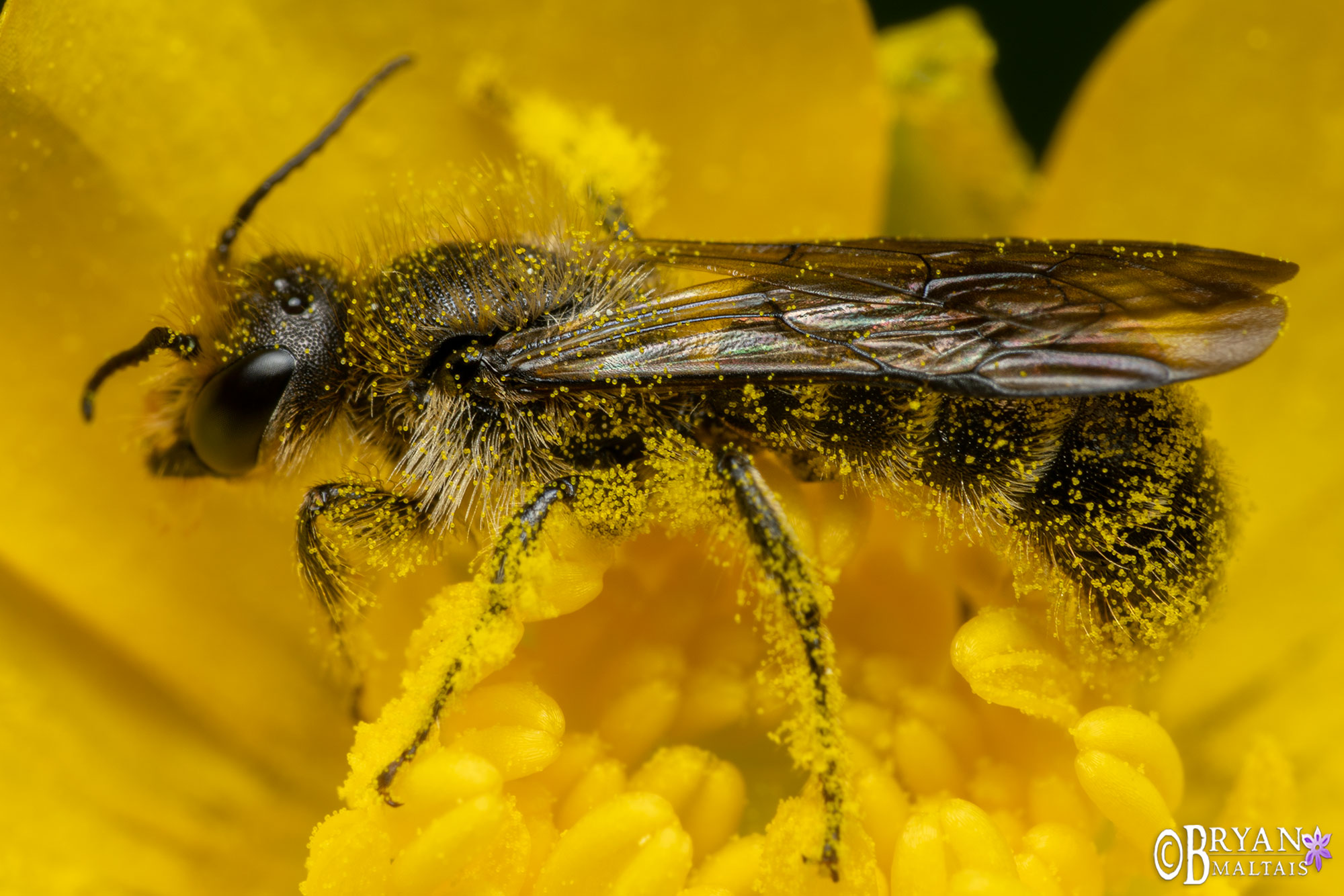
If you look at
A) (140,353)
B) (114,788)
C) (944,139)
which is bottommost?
(114,788)

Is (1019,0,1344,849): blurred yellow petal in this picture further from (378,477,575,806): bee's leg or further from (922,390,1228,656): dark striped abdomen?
(378,477,575,806): bee's leg

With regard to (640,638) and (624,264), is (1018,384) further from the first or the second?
(640,638)

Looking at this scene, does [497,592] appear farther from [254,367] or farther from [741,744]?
[741,744]

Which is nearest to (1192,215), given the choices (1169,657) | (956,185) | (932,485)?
(956,185)

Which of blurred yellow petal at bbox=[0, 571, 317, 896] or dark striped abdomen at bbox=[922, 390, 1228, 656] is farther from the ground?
dark striped abdomen at bbox=[922, 390, 1228, 656]

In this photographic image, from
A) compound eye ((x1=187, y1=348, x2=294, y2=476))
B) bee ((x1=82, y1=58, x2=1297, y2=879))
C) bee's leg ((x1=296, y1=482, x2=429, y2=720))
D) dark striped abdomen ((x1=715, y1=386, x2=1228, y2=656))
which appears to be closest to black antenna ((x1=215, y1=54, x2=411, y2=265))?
bee ((x1=82, y1=58, x2=1297, y2=879))

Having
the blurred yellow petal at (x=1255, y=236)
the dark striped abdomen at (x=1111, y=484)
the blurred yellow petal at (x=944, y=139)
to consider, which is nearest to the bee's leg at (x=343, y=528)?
the dark striped abdomen at (x=1111, y=484)

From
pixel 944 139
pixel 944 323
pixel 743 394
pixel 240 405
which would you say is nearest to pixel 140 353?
pixel 240 405
